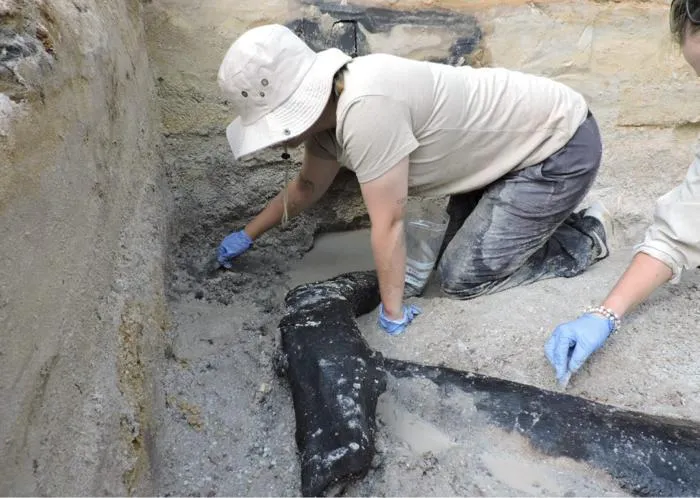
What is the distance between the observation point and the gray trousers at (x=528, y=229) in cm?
182

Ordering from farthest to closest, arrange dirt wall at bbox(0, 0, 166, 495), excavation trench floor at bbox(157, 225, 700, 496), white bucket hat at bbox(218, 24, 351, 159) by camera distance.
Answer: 1. white bucket hat at bbox(218, 24, 351, 159)
2. excavation trench floor at bbox(157, 225, 700, 496)
3. dirt wall at bbox(0, 0, 166, 495)

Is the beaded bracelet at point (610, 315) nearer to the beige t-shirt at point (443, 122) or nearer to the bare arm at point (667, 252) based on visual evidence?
the bare arm at point (667, 252)

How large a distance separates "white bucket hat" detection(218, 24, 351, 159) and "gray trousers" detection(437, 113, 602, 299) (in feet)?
2.41

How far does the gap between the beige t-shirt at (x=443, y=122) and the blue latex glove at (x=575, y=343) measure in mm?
527

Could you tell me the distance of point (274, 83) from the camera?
4.46 feet

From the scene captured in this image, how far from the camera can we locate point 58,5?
→ 1128mm

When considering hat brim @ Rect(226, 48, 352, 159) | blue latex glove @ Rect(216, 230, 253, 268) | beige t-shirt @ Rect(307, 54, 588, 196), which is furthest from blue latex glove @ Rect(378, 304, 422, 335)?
hat brim @ Rect(226, 48, 352, 159)

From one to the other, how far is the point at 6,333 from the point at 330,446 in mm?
630

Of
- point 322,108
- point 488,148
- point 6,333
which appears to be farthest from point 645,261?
point 6,333

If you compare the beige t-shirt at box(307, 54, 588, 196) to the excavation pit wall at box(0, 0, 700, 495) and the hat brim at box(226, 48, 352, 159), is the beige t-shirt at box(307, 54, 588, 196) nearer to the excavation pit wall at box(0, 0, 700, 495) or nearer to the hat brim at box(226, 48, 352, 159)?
the hat brim at box(226, 48, 352, 159)

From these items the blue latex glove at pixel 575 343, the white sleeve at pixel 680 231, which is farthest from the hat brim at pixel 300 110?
the white sleeve at pixel 680 231

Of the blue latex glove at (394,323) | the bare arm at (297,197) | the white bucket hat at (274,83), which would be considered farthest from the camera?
the bare arm at (297,197)

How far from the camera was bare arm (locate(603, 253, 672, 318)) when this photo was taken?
1.56 metres

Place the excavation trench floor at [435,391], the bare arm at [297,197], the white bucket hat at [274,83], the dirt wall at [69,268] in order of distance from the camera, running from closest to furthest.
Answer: the dirt wall at [69,268], the excavation trench floor at [435,391], the white bucket hat at [274,83], the bare arm at [297,197]
